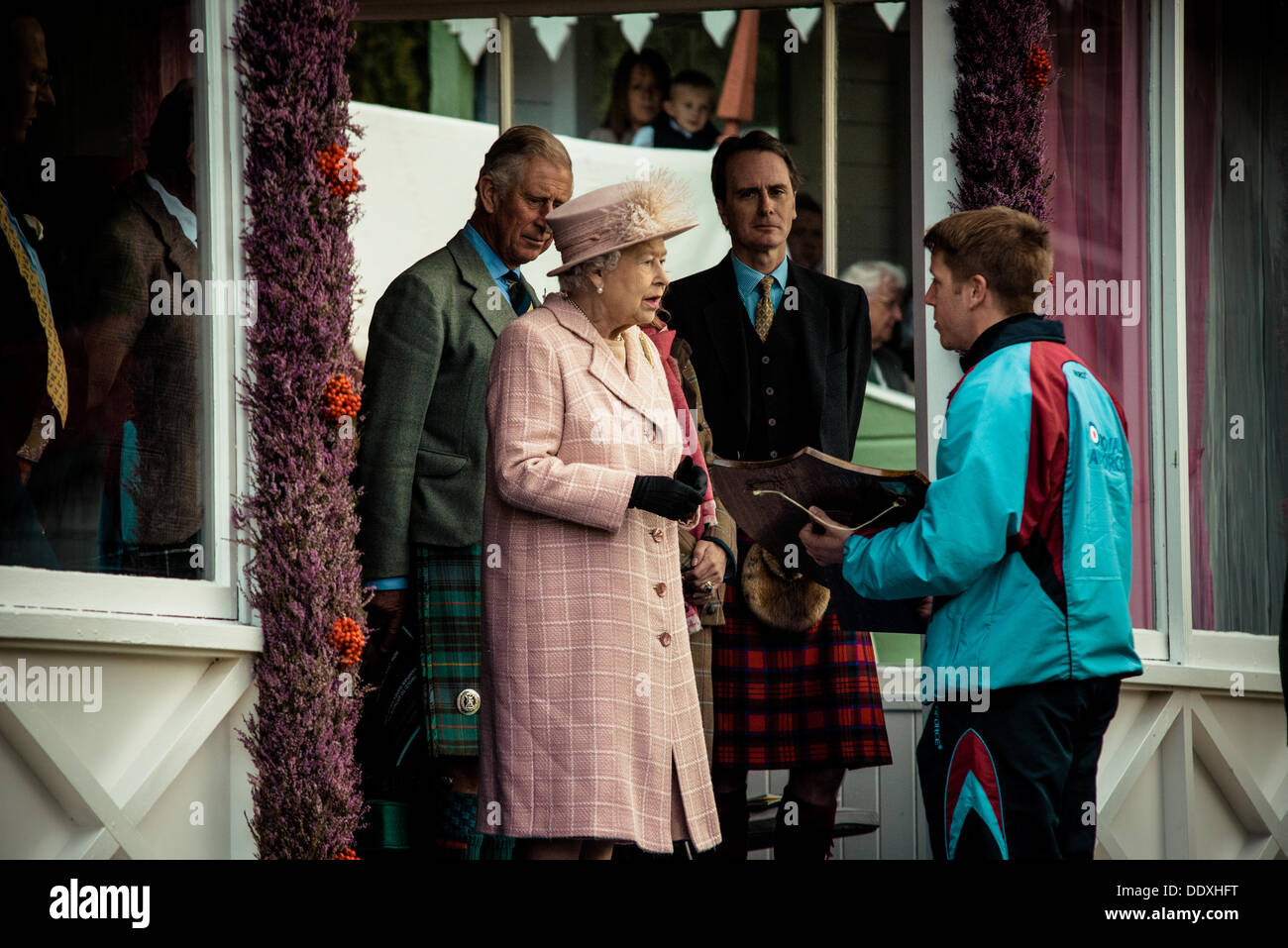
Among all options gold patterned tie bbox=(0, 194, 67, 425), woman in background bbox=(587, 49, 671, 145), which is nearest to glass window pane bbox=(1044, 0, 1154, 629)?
woman in background bbox=(587, 49, 671, 145)

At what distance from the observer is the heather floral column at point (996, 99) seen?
572cm

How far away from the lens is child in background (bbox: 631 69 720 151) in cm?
741

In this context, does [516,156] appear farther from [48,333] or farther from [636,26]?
[636,26]

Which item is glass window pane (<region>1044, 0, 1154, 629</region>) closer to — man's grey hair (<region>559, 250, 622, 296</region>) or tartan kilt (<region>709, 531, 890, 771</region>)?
tartan kilt (<region>709, 531, 890, 771</region>)

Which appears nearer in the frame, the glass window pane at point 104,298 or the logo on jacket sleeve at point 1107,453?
the logo on jacket sleeve at point 1107,453

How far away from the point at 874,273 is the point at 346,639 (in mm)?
3564

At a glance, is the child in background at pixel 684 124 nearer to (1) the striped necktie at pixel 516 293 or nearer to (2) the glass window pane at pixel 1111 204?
(2) the glass window pane at pixel 1111 204

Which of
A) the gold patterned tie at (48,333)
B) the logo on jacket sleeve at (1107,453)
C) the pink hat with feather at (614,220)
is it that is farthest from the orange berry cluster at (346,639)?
the logo on jacket sleeve at (1107,453)

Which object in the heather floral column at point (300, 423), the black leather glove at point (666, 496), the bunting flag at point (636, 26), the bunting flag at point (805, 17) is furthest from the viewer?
the bunting flag at point (636, 26)

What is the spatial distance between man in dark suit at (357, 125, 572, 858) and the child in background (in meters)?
2.41

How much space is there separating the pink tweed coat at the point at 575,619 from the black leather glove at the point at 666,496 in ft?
0.11

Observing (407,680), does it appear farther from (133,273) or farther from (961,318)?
(961,318)

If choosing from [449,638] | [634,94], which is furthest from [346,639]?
[634,94]
